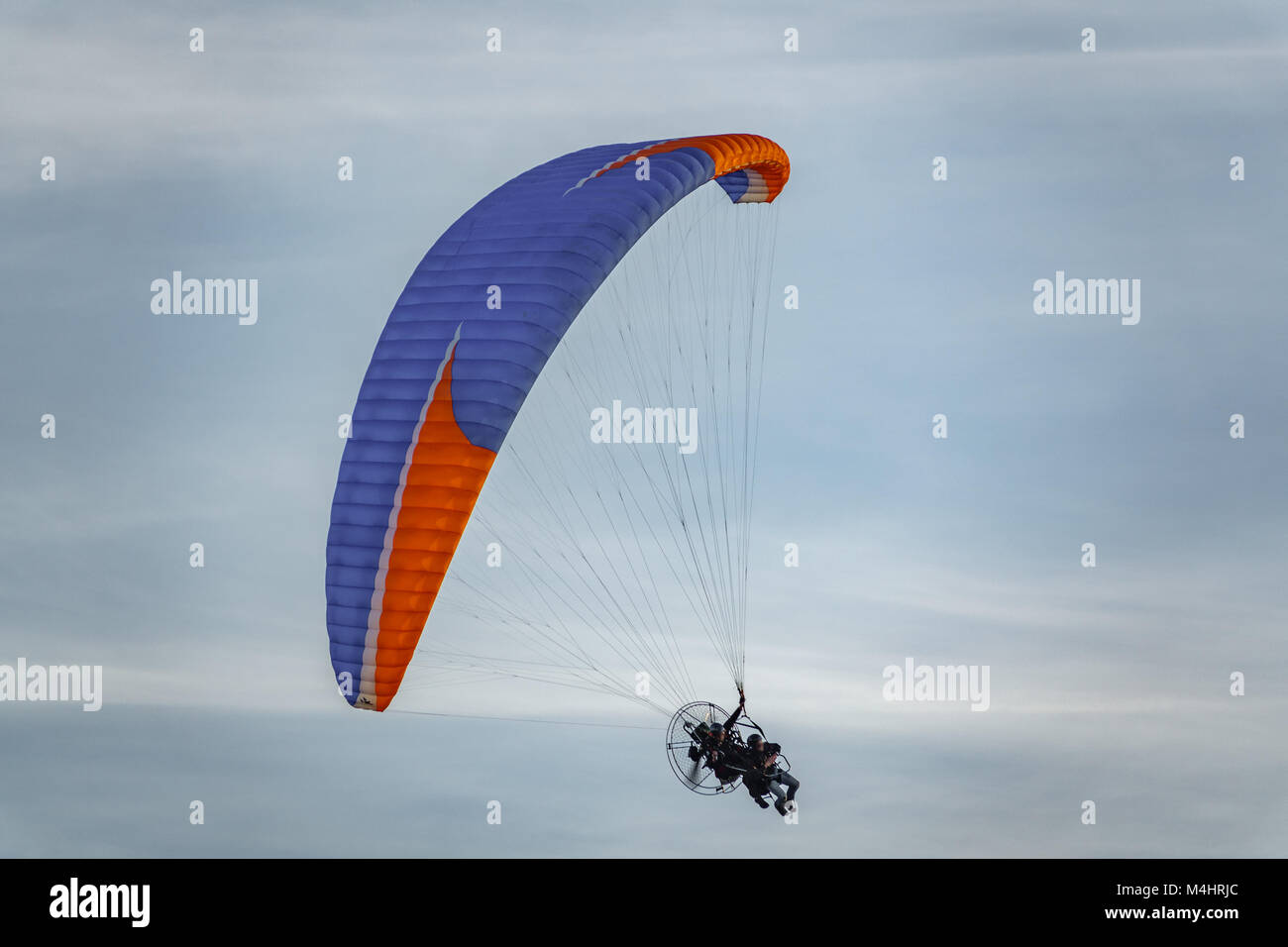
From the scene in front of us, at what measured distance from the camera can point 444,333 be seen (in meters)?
26.2

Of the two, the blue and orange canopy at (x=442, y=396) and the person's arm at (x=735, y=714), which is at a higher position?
the blue and orange canopy at (x=442, y=396)

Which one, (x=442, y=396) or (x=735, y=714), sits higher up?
(x=442, y=396)

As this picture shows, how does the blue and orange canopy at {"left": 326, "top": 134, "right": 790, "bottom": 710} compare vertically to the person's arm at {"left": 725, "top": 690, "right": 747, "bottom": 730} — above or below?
above
